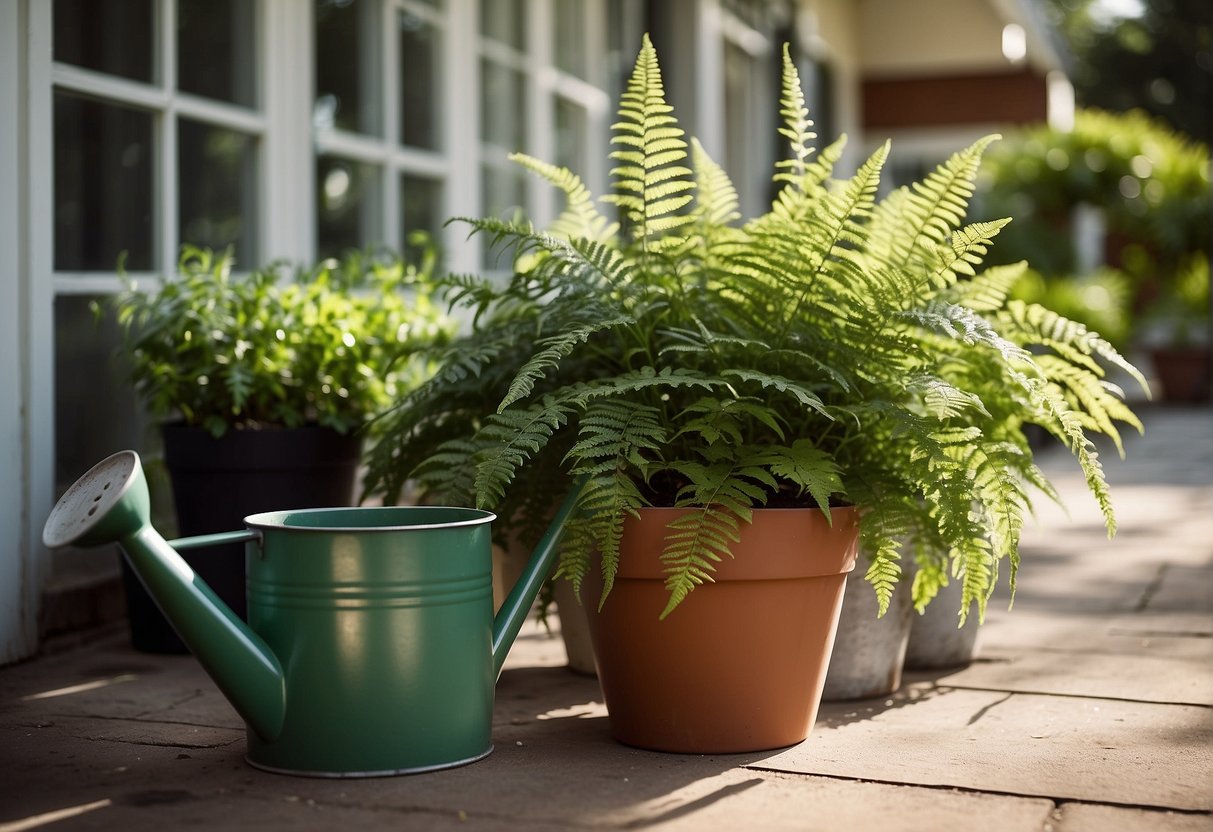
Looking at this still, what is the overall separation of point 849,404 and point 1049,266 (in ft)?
30.8

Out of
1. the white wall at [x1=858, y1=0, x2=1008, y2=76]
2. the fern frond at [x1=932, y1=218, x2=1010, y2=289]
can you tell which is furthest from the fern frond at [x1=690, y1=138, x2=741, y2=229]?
the white wall at [x1=858, y1=0, x2=1008, y2=76]

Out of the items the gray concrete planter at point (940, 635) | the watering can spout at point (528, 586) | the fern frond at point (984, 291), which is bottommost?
the gray concrete planter at point (940, 635)

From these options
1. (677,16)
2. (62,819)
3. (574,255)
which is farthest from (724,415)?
(677,16)

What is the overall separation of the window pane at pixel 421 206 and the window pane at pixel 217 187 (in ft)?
2.92

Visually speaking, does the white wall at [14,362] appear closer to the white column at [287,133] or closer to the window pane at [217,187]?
the window pane at [217,187]

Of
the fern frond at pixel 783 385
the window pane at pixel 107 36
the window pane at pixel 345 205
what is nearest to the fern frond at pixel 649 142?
the fern frond at pixel 783 385

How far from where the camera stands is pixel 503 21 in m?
5.66

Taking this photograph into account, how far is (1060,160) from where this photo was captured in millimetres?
11719

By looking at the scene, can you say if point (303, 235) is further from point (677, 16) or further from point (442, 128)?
point (677, 16)

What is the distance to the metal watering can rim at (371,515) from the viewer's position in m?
2.25

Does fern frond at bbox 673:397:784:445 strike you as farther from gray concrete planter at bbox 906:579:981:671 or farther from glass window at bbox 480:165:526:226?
glass window at bbox 480:165:526:226

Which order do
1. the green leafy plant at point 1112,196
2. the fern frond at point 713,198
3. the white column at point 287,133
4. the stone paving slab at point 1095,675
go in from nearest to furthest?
the fern frond at point 713,198 → the stone paving slab at point 1095,675 → the white column at point 287,133 → the green leafy plant at point 1112,196

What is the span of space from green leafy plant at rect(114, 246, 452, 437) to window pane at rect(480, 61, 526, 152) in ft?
7.28

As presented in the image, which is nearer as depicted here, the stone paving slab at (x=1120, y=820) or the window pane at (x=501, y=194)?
the stone paving slab at (x=1120, y=820)
